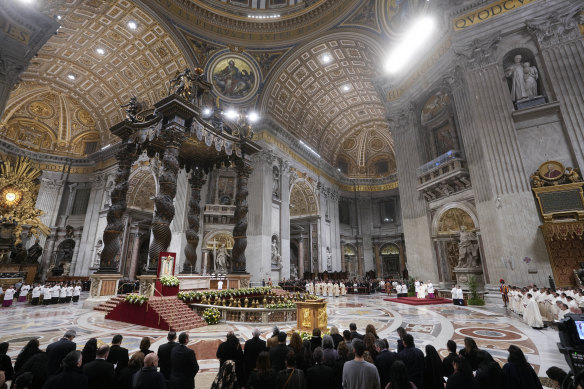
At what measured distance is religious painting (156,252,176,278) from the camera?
8.40 m

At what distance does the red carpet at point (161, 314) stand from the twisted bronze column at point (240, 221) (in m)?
3.71

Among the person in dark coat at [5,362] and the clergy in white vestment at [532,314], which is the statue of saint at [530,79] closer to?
the clergy in white vestment at [532,314]

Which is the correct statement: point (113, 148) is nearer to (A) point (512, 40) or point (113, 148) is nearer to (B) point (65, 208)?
(B) point (65, 208)

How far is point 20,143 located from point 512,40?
31041 millimetres

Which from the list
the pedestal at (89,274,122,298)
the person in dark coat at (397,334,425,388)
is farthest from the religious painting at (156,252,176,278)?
the person in dark coat at (397,334,425,388)

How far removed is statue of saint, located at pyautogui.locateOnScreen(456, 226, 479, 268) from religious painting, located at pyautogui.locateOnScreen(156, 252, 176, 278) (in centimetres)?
1123

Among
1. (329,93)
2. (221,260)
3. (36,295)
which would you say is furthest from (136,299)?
(329,93)

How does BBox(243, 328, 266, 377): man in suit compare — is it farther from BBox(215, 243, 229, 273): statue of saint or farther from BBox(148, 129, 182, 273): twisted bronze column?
BBox(215, 243, 229, 273): statue of saint

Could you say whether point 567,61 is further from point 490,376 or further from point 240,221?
point 240,221

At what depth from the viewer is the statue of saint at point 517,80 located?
10.5 metres

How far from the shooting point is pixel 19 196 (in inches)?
772

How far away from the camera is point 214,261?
1759cm


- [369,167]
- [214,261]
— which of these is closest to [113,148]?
[214,261]

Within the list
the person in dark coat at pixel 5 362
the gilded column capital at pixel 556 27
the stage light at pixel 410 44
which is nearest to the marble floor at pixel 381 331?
the person in dark coat at pixel 5 362
